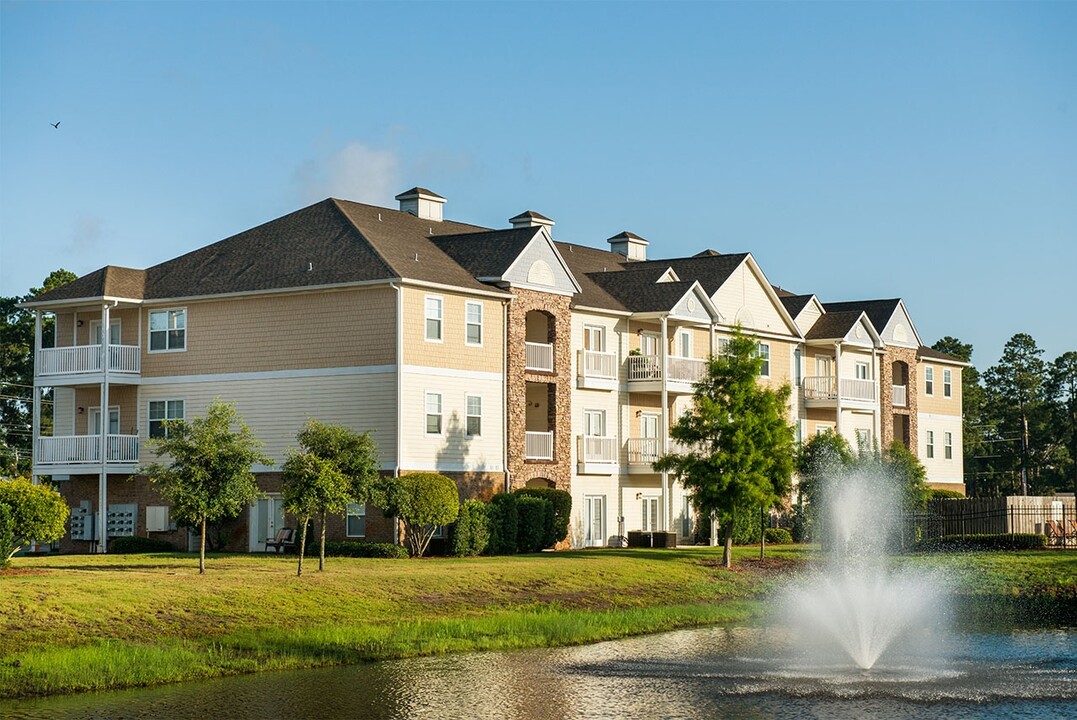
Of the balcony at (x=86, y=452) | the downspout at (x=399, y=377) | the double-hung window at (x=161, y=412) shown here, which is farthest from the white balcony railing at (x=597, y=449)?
the balcony at (x=86, y=452)

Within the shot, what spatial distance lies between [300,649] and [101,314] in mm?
27456


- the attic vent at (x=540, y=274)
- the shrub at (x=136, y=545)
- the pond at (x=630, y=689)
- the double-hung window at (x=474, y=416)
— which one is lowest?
the pond at (x=630, y=689)

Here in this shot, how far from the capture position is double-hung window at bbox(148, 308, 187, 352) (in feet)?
170

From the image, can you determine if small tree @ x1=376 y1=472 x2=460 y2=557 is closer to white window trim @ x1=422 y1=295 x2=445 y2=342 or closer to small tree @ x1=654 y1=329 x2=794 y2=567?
white window trim @ x1=422 y1=295 x2=445 y2=342

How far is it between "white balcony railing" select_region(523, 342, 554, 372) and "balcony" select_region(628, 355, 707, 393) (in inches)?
206

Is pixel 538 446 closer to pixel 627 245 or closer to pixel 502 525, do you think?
pixel 502 525

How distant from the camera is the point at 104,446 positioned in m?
50.8

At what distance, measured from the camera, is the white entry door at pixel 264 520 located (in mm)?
48594

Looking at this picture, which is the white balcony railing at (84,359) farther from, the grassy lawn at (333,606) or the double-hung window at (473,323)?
the double-hung window at (473,323)

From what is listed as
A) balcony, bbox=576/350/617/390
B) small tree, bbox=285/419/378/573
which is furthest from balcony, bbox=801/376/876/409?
small tree, bbox=285/419/378/573

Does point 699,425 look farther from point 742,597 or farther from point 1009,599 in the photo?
point 1009,599

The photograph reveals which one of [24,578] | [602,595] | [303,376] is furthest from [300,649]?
[303,376]

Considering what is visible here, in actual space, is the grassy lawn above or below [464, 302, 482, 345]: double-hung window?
below

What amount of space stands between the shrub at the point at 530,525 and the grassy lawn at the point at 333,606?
43.1 inches
